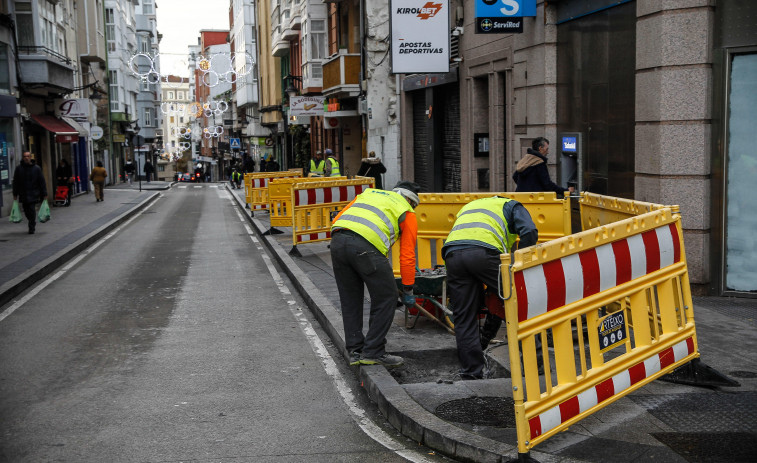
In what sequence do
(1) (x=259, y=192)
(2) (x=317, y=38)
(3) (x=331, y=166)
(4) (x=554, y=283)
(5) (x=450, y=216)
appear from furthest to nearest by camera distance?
1. (2) (x=317, y=38)
2. (1) (x=259, y=192)
3. (3) (x=331, y=166)
4. (5) (x=450, y=216)
5. (4) (x=554, y=283)

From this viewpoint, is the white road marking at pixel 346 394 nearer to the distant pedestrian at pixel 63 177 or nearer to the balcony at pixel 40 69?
the balcony at pixel 40 69

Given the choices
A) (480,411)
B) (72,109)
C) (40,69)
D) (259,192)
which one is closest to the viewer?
(480,411)

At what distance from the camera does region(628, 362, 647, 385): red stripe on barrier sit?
5.75m

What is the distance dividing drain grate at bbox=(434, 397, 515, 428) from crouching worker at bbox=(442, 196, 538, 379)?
2.08ft

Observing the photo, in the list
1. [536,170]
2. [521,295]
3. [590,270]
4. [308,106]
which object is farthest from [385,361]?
[308,106]

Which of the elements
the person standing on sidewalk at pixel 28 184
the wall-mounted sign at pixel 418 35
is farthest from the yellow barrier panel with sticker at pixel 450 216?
the person standing on sidewalk at pixel 28 184

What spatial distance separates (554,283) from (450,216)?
4.84 m

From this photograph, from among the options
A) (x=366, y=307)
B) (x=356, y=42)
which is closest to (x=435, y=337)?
(x=366, y=307)

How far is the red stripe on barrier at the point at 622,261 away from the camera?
18.4ft

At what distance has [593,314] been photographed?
5.48m

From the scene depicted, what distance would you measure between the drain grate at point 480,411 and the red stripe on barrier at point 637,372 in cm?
82

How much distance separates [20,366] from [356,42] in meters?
26.6

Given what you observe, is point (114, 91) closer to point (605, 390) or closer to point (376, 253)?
point (376, 253)

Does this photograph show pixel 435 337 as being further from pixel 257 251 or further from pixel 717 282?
pixel 257 251
